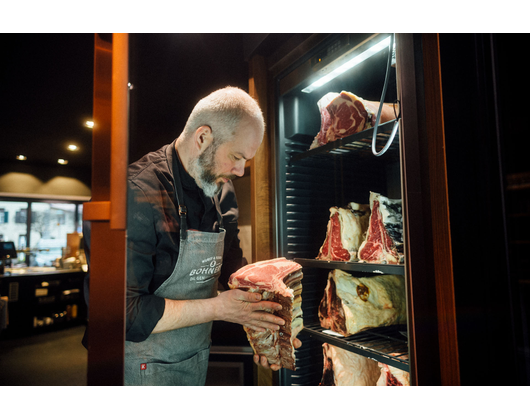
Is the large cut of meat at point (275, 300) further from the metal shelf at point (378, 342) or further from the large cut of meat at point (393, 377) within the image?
the large cut of meat at point (393, 377)

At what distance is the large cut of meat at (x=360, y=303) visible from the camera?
5.11ft

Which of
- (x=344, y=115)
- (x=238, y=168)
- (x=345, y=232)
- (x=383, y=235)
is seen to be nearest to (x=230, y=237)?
(x=238, y=168)

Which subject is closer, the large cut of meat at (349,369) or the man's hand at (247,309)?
the man's hand at (247,309)

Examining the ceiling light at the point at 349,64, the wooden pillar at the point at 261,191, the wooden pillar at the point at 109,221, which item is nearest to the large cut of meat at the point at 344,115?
the ceiling light at the point at 349,64

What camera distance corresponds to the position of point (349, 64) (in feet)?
4.97

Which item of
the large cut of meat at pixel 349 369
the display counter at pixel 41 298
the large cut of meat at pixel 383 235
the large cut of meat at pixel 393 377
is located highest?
the large cut of meat at pixel 383 235

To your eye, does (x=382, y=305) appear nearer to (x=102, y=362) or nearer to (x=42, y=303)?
(x=102, y=362)

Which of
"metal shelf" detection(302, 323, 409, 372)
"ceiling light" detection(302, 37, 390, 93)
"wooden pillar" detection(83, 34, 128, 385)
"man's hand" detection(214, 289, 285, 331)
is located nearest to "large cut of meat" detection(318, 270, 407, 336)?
"metal shelf" detection(302, 323, 409, 372)

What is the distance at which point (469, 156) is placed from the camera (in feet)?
3.43

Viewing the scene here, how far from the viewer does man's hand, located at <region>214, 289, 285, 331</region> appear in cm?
132

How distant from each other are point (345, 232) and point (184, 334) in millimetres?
942

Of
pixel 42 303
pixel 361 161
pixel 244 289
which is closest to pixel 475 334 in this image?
pixel 244 289

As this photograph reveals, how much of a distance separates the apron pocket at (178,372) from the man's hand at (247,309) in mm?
295

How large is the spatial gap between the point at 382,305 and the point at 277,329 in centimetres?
61
